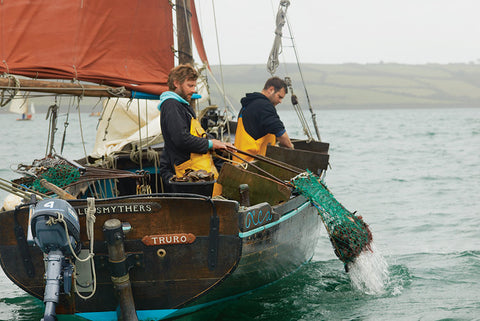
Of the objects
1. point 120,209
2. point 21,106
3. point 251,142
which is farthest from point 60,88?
point 120,209

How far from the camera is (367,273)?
21.2 feet

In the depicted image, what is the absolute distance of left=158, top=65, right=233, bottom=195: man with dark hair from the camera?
5488 millimetres

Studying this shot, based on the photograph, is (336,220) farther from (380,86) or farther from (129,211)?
(380,86)

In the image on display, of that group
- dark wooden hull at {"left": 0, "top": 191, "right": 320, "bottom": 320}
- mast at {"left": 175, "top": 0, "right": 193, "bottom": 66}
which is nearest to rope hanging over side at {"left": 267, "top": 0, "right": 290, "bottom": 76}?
mast at {"left": 175, "top": 0, "right": 193, "bottom": 66}

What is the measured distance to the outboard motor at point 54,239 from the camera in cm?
412

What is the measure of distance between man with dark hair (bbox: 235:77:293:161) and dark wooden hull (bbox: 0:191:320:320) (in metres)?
2.07

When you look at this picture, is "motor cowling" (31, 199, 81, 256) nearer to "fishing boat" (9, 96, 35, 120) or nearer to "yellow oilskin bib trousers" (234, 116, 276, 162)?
"fishing boat" (9, 96, 35, 120)

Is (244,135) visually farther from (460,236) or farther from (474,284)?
(460,236)

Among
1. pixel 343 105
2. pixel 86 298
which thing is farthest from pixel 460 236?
pixel 343 105

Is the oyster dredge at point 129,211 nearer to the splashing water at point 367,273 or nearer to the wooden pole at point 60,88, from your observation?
the wooden pole at point 60,88

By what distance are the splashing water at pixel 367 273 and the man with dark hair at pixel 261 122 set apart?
1.69 meters

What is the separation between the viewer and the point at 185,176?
5.55 metres

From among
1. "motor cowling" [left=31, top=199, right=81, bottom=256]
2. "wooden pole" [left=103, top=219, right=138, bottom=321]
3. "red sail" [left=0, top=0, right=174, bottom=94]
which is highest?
"red sail" [left=0, top=0, right=174, bottom=94]

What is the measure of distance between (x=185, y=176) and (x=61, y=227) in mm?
1627
